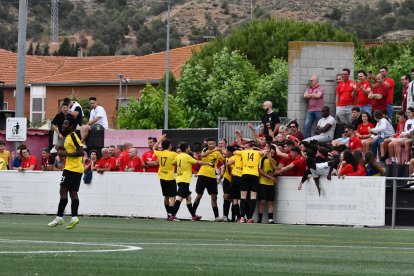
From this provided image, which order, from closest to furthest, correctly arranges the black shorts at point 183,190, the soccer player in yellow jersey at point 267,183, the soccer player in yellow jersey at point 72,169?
1. the soccer player in yellow jersey at point 72,169
2. the soccer player in yellow jersey at point 267,183
3. the black shorts at point 183,190

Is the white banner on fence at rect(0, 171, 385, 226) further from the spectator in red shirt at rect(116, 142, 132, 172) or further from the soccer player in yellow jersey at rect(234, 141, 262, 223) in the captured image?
the soccer player in yellow jersey at rect(234, 141, 262, 223)

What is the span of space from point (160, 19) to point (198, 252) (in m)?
140

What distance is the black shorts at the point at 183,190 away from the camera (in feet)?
97.8

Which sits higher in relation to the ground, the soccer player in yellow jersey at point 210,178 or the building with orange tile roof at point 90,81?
the building with orange tile roof at point 90,81

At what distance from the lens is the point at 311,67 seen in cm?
3494

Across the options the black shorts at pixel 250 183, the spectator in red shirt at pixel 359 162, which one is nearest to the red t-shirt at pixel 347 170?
the spectator in red shirt at pixel 359 162

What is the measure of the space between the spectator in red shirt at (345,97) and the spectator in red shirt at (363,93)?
457mm

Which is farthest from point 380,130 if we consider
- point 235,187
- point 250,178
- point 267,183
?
point 235,187

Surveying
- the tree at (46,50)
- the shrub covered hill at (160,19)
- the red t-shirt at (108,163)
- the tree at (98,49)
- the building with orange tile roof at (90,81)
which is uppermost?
the shrub covered hill at (160,19)

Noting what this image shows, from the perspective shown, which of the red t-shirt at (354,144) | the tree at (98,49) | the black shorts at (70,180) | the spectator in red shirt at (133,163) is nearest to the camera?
the black shorts at (70,180)

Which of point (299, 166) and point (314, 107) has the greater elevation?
point (314, 107)

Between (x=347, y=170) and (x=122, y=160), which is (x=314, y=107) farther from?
(x=347, y=170)

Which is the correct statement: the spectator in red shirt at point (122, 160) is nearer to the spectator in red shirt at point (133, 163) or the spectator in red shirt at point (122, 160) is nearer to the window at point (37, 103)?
the spectator in red shirt at point (133, 163)

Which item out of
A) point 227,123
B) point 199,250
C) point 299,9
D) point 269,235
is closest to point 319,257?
point 199,250
